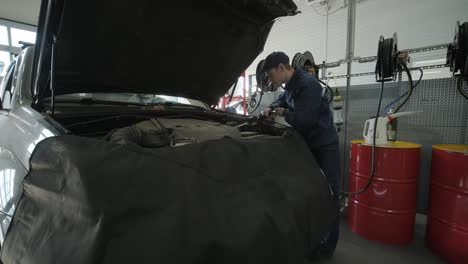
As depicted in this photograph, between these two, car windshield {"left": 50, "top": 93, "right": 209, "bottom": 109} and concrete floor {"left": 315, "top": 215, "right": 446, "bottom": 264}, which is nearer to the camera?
car windshield {"left": 50, "top": 93, "right": 209, "bottom": 109}

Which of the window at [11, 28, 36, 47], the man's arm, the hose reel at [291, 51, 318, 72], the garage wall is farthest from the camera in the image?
the window at [11, 28, 36, 47]

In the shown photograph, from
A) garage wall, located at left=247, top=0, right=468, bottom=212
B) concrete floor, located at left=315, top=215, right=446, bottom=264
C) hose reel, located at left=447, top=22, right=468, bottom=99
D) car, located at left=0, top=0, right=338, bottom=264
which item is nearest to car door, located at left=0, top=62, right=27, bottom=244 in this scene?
car, located at left=0, top=0, right=338, bottom=264

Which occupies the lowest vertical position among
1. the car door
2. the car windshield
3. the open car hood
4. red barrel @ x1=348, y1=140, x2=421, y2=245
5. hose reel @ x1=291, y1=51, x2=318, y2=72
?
red barrel @ x1=348, y1=140, x2=421, y2=245

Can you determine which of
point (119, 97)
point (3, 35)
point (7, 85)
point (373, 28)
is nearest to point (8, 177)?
point (119, 97)

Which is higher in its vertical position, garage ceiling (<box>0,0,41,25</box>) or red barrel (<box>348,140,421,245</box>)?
garage ceiling (<box>0,0,41,25</box>)

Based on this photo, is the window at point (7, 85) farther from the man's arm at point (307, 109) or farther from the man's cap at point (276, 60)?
the man's arm at point (307, 109)

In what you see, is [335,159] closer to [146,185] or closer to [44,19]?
[146,185]

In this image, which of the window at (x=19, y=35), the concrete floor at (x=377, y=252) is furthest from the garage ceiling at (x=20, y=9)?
the concrete floor at (x=377, y=252)

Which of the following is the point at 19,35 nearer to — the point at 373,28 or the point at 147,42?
the point at 147,42

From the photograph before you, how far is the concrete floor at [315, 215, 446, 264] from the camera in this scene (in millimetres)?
1789

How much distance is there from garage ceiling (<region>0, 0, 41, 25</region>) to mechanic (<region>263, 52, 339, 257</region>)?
648cm

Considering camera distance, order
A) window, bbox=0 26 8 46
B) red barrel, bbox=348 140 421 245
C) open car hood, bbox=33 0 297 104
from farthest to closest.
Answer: window, bbox=0 26 8 46 → red barrel, bbox=348 140 421 245 → open car hood, bbox=33 0 297 104

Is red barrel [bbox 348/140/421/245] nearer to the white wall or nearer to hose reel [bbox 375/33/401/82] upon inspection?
hose reel [bbox 375/33/401/82]

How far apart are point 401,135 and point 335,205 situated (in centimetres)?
208
